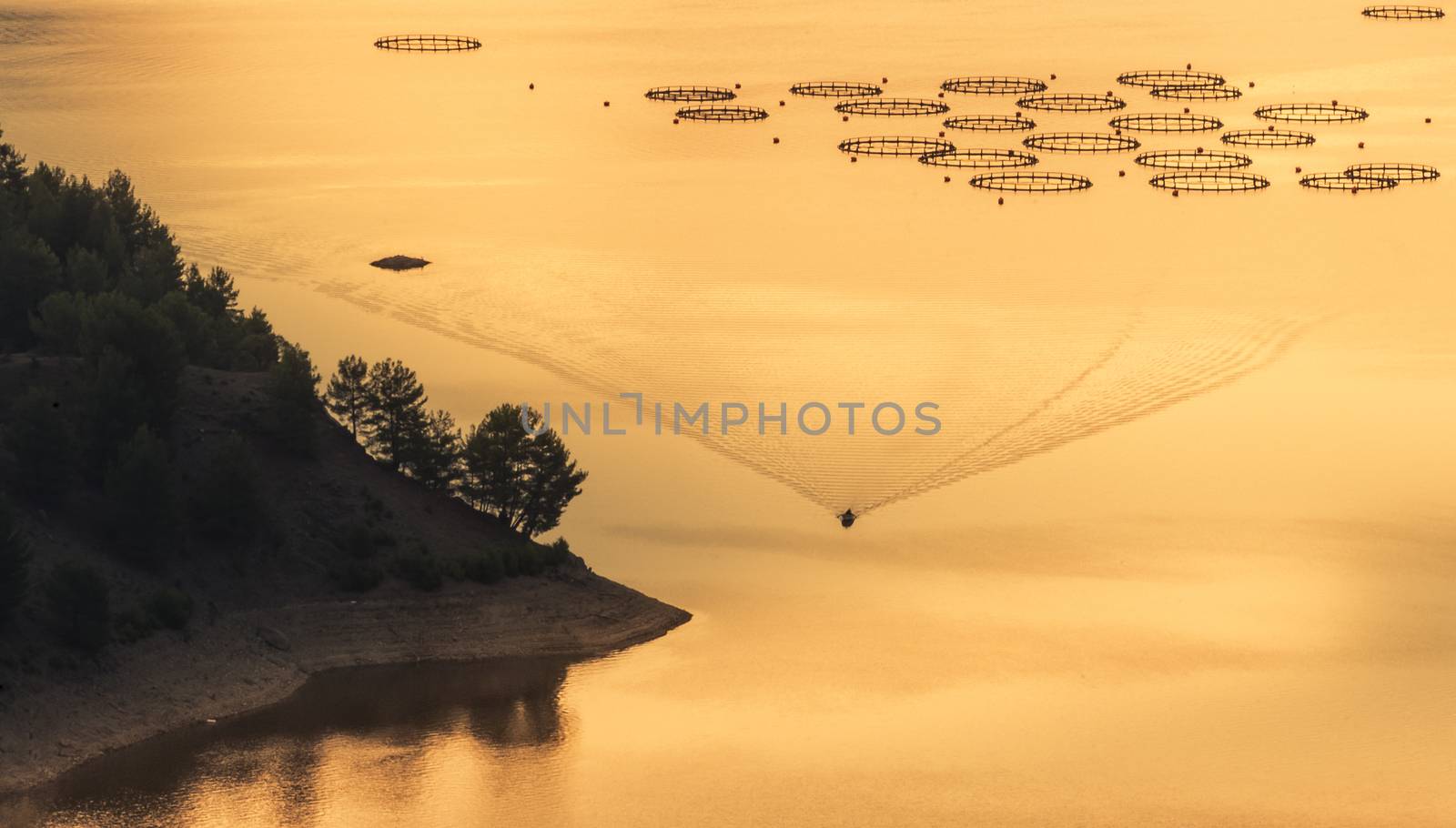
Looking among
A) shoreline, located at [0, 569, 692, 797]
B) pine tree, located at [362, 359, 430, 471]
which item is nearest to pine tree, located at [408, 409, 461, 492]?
pine tree, located at [362, 359, 430, 471]

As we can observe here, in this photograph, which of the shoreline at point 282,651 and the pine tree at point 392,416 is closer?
the shoreline at point 282,651

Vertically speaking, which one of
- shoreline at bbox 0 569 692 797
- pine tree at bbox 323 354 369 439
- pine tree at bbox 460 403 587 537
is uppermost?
pine tree at bbox 323 354 369 439

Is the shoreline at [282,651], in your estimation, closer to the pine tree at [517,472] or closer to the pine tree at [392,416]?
the pine tree at [517,472]

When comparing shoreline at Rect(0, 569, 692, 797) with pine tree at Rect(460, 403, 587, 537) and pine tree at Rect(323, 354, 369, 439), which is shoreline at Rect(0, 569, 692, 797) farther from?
pine tree at Rect(323, 354, 369, 439)

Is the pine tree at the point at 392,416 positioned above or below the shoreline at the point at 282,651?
above

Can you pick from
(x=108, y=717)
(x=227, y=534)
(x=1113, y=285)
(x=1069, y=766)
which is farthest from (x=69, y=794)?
(x=1113, y=285)

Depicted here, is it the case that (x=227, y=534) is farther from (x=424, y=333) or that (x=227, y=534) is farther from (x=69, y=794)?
(x=424, y=333)

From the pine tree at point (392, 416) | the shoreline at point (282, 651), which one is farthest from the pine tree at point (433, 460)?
the shoreline at point (282, 651)
